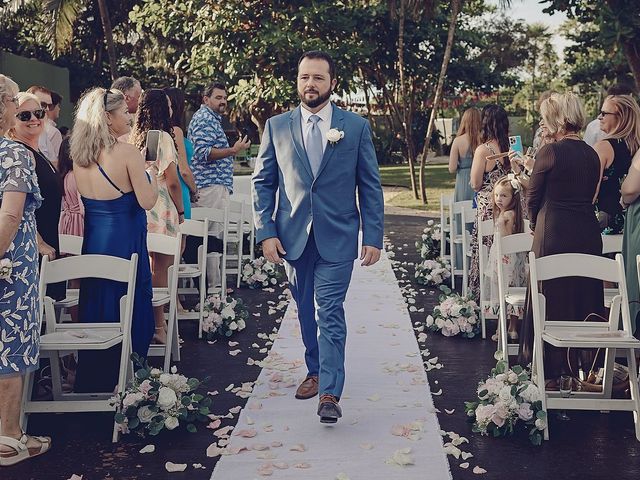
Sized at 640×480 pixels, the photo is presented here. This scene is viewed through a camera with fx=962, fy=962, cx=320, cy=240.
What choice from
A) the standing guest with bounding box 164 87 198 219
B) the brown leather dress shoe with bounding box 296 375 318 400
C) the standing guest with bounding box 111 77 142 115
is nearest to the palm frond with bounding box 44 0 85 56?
the standing guest with bounding box 164 87 198 219

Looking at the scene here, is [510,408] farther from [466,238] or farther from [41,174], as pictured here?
[466,238]

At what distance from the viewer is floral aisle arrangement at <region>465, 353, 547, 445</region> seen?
17.2 ft

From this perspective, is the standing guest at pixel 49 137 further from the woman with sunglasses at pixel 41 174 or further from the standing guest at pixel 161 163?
the woman with sunglasses at pixel 41 174

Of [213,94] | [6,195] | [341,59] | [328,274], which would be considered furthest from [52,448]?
[341,59]

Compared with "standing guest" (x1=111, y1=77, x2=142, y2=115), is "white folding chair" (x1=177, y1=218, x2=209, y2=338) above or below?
below

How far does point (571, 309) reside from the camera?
240 inches

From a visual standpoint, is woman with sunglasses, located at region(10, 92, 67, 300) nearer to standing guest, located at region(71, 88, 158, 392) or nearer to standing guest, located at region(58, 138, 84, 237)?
standing guest, located at region(71, 88, 158, 392)

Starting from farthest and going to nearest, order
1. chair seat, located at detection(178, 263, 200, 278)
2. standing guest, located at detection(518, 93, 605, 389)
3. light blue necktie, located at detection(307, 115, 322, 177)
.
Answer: chair seat, located at detection(178, 263, 200, 278), standing guest, located at detection(518, 93, 605, 389), light blue necktie, located at detection(307, 115, 322, 177)

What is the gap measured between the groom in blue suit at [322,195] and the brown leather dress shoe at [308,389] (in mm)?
608

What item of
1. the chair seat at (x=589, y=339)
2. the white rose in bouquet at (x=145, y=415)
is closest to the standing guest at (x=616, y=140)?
the chair seat at (x=589, y=339)

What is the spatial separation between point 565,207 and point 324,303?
1695 mm

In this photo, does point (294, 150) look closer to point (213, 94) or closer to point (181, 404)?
point (181, 404)

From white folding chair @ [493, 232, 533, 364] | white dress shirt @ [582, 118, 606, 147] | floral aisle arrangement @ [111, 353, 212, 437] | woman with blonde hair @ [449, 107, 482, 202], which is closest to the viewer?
floral aisle arrangement @ [111, 353, 212, 437]

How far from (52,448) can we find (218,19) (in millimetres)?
16004
